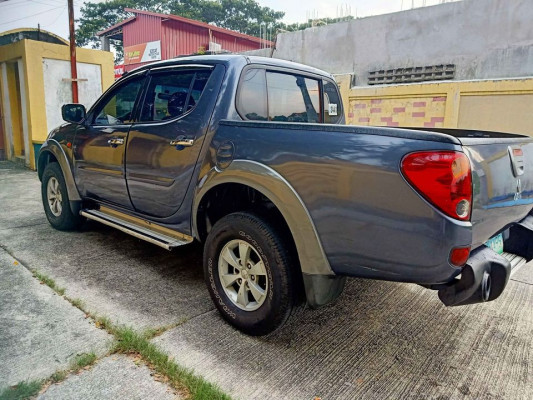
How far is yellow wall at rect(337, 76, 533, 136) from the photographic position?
7.14 m

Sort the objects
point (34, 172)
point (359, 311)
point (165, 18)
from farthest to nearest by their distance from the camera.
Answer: point (165, 18)
point (34, 172)
point (359, 311)

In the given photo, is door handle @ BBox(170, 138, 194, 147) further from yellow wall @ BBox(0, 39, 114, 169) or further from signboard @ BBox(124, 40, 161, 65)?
signboard @ BBox(124, 40, 161, 65)

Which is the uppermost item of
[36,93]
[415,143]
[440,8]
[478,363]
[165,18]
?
[165,18]

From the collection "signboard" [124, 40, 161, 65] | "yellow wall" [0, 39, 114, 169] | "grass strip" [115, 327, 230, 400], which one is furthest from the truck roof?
"signboard" [124, 40, 161, 65]

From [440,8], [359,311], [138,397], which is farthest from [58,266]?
[440,8]

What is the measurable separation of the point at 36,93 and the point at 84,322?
852 cm

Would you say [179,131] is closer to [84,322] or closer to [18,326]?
[84,322]

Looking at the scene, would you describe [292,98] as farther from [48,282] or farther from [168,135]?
[48,282]

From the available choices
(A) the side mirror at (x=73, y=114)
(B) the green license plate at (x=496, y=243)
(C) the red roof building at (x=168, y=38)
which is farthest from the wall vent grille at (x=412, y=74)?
(C) the red roof building at (x=168, y=38)

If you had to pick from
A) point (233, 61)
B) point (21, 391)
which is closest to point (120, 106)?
point (233, 61)

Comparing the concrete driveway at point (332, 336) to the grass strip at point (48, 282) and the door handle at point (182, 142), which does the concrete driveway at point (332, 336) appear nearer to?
the grass strip at point (48, 282)

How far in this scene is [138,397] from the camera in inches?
80.4

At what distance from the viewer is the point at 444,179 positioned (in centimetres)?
186

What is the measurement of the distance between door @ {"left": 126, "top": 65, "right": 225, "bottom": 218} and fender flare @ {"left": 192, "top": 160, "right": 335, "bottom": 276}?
0.56 m
